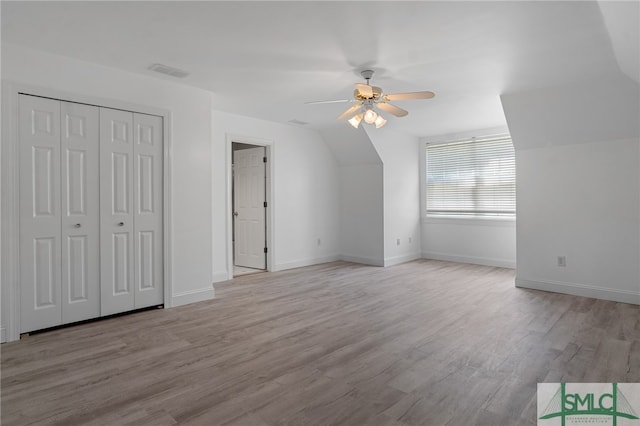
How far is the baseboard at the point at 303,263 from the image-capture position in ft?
20.7

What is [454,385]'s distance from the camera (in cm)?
238

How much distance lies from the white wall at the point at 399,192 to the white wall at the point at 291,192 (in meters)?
1.09

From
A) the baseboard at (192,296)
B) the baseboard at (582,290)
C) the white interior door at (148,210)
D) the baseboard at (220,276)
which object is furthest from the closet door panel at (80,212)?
the baseboard at (582,290)

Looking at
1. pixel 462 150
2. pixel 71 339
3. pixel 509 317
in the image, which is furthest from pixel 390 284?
pixel 71 339

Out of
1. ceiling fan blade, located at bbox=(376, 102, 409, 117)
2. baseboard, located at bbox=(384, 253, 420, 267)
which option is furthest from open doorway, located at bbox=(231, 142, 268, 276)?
ceiling fan blade, located at bbox=(376, 102, 409, 117)

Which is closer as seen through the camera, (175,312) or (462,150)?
(175,312)

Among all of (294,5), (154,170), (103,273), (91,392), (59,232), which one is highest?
(294,5)

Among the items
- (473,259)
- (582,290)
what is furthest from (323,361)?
(473,259)

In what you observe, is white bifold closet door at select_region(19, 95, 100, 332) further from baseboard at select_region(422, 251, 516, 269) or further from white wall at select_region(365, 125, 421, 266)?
baseboard at select_region(422, 251, 516, 269)

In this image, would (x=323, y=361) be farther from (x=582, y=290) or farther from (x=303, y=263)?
(x=303, y=263)

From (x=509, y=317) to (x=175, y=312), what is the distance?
3546mm

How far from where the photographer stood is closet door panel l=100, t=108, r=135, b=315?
370 centimetres

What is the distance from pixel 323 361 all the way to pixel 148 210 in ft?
8.48

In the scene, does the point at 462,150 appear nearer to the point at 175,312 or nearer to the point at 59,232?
the point at 175,312
